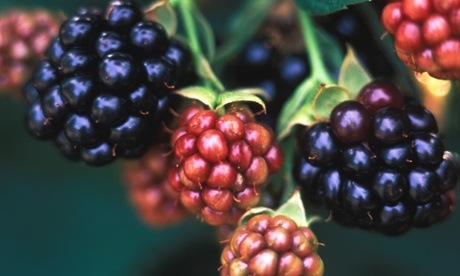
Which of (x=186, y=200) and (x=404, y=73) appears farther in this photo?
(x=404, y=73)

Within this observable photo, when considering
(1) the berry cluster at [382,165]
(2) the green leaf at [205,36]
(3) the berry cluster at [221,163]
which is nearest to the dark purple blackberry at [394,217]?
(1) the berry cluster at [382,165]

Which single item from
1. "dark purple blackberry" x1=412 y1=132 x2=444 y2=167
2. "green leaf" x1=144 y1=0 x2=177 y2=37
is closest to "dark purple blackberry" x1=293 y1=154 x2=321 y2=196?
"dark purple blackberry" x1=412 y1=132 x2=444 y2=167

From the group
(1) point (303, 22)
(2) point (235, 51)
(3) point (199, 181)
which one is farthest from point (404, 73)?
(3) point (199, 181)

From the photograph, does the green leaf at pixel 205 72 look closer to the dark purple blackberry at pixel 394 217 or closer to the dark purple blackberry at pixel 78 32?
the dark purple blackberry at pixel 78 32

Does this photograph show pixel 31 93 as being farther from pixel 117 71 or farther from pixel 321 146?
pixel 321 146

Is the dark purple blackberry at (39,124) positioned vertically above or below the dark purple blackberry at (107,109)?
below

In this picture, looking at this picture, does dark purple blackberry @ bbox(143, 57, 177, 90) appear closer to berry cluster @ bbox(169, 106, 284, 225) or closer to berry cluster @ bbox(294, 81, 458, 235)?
berry cluster @ bbox(169, 106, 284, 225)

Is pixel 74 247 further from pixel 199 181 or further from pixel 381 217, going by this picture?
pixel 381 217
